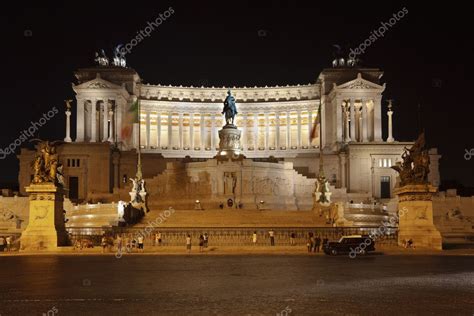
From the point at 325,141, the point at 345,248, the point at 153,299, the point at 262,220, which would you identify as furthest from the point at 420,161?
the point at 325,141

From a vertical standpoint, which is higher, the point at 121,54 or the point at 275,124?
the point at 121,54

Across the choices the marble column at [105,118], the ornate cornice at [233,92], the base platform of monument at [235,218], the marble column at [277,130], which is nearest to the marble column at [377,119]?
the ornate cornice at [233,92]

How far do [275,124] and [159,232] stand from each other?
262 feet

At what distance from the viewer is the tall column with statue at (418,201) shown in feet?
145

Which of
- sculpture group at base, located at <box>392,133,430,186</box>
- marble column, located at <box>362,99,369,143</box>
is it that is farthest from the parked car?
marble column, located at <box>362,99,369,143</box>

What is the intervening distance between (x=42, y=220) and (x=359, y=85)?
79.6m

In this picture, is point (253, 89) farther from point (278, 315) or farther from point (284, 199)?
point (278, 315)

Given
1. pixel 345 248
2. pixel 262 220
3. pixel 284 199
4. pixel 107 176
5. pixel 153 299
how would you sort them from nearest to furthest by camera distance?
pixel 153 299
pixel 345 248
pixel 262 220
pixel 284 199
pixel 107 176

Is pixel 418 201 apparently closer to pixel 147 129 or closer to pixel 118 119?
pixel 118 119

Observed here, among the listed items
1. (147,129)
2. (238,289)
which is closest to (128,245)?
(238,289)

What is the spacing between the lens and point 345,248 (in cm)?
4159

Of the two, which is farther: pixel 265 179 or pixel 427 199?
pixel 265 179

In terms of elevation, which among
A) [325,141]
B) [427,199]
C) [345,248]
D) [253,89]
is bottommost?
[345,248]

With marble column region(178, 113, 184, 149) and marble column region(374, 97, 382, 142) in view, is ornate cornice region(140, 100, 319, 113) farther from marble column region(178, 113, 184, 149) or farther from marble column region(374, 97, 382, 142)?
marble column region(374, 97, 382, 142)
